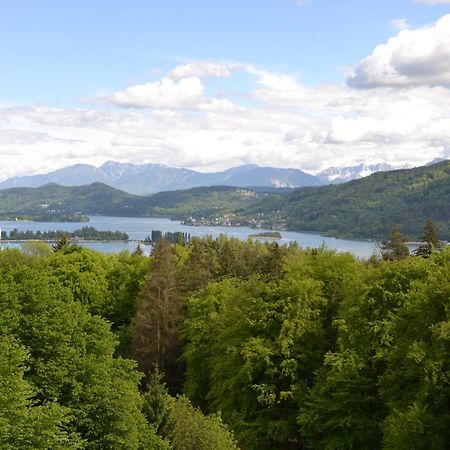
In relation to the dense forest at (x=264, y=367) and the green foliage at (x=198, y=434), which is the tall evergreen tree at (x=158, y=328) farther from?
the green foliage at (x=198, y=434)

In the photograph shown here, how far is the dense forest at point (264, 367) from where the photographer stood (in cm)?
2375

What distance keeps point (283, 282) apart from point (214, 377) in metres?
8.55

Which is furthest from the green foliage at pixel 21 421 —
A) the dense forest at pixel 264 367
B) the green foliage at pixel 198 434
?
the green foliage at pixel 198 434

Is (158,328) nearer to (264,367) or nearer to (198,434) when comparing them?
(264,367)

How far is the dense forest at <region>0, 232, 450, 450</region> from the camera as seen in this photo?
77.9 feet

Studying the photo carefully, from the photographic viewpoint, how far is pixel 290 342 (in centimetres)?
3275

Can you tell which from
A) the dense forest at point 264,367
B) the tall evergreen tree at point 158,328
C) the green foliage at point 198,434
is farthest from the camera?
the tall evergreen tree at point 158,328

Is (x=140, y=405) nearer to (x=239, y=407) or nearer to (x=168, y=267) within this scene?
(x=239, y=407)

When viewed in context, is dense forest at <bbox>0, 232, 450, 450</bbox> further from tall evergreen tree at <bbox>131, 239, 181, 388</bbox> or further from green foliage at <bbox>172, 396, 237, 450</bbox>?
tall evergreen tree at <bbox>131, 239, 181, 388</bbox>

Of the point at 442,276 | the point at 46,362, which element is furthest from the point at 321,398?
the point at 46,362

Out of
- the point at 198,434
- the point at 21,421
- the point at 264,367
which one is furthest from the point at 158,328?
the point at 21,421

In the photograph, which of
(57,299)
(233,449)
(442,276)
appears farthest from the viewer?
(57,299)

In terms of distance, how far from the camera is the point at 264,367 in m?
33.1

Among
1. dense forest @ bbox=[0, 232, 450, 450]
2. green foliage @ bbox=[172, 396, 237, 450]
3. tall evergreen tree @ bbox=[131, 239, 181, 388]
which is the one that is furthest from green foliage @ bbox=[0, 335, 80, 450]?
tall evergreen tree @ bbox=[131, 239, 181, 388]
